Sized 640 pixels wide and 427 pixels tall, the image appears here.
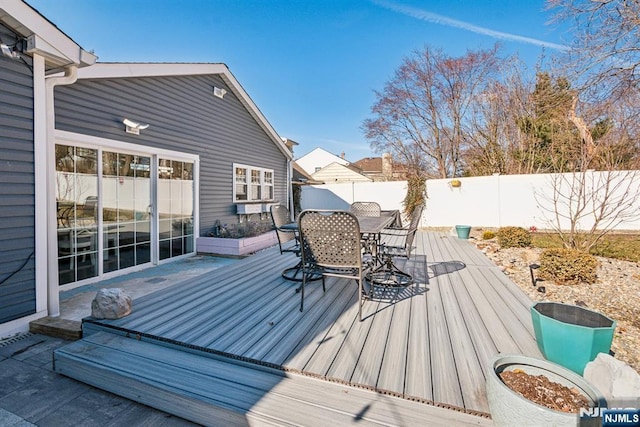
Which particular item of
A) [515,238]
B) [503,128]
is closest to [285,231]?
[515,238]

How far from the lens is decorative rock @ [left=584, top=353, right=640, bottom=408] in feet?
4.39

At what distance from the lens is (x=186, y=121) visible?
20.4 feet

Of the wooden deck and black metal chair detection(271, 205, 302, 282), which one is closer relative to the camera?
the wooden deck

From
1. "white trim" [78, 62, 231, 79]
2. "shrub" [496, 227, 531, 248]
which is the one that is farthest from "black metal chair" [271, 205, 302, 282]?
"shrub" [496, 227, 531, 248]

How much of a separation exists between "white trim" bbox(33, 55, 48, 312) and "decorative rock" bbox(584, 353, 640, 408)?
14.9 ft

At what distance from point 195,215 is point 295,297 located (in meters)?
4.00

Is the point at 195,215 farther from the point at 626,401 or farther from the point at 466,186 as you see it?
the point at 466,186

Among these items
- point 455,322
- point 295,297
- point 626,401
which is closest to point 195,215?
point 295,297

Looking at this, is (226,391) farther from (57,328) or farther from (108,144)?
(108,144)

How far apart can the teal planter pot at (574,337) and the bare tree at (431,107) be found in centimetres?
1470

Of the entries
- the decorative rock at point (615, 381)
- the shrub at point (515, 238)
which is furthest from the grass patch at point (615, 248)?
the decorative rock at point (615, 381)

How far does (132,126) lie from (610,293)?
721cm

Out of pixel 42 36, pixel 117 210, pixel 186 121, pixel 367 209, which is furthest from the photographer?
pixel 367 209

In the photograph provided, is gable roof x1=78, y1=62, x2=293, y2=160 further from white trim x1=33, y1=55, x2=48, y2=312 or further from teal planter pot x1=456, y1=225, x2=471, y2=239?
teal planter pot x1=456, y1=225, x2=471, y2=239
